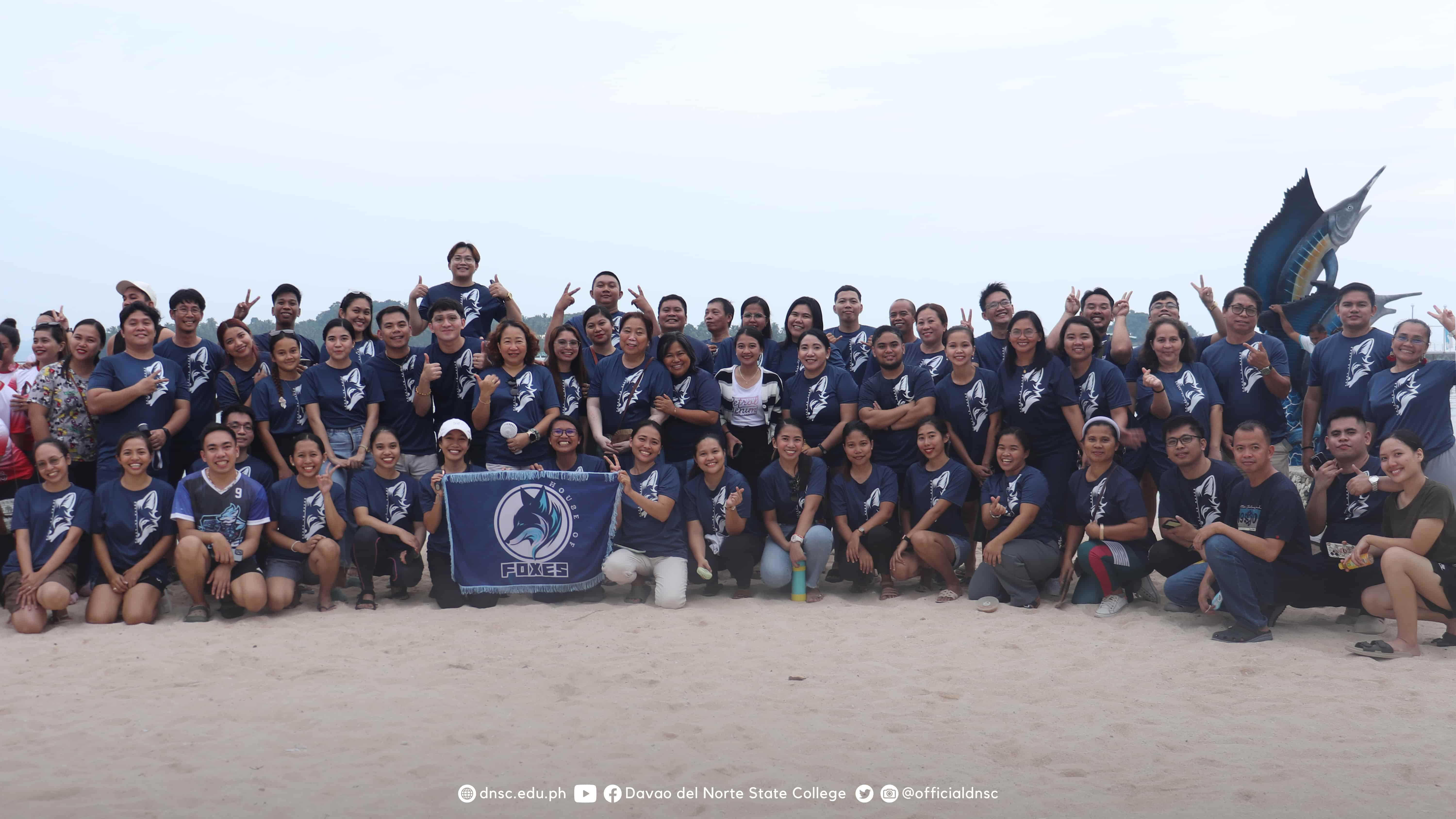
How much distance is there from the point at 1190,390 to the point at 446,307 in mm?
4774

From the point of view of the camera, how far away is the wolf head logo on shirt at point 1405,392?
5.58 m

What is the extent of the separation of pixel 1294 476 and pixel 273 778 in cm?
1150

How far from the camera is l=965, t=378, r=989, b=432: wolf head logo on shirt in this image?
647cm

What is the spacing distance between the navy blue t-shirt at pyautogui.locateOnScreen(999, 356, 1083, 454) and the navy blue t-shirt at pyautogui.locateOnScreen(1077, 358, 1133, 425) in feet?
0.15

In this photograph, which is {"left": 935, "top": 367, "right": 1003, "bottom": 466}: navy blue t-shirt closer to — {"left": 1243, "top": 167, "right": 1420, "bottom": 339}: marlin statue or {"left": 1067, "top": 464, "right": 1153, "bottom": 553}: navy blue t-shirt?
{"left": 1067, "top": 464, "right": 1153, "bottom": 553}: navy blue t-shirt

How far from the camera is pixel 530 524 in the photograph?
6.29m

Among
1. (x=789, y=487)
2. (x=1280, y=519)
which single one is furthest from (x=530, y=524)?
(x=1280, y=519)

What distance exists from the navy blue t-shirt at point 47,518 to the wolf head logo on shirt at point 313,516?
3.79 feet

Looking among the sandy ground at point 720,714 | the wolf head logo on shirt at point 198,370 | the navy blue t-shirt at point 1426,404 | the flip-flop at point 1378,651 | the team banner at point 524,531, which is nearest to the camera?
the sandy ground at point 720,714

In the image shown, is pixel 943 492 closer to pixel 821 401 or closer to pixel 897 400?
pixel 897 400

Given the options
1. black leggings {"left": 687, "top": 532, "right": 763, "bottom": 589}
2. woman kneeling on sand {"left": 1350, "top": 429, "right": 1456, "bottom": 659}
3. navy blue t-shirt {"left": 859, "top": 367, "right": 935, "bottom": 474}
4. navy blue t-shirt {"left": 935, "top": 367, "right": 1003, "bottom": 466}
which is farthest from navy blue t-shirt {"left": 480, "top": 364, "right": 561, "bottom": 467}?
woman kneeling on sand {"left": 1350, "top": 429, "right": 1456, "bottom": 659}

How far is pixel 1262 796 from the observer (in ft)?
11.4

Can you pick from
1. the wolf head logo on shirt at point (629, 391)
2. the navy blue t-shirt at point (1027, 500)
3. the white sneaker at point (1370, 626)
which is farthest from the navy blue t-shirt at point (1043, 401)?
the wolf head logo on shirt at point (629, 391)

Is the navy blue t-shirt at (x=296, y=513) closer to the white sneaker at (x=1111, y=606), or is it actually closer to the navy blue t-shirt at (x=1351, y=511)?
the white sneaker at (x=1111, y=606)
